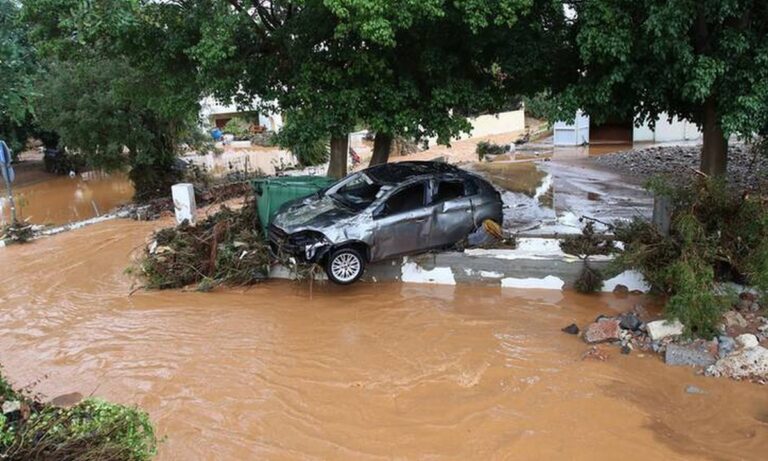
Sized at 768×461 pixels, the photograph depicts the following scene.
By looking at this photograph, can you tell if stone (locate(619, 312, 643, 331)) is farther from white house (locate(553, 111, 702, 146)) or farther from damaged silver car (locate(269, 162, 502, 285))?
white house (locate(553, 111, 702, 146))

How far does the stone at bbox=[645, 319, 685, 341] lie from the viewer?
7199 millimetres

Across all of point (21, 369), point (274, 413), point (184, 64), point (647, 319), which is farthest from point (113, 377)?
point (184, 64)

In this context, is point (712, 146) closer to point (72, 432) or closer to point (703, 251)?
point (703, 251)

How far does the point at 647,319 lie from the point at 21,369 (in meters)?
8.25

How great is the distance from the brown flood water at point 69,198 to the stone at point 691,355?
18427mm

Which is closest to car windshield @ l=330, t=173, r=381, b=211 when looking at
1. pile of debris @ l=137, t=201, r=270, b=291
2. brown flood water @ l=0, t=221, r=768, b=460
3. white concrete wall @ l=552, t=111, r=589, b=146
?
brown flood water @ l=0, t=221, r=768, b=460

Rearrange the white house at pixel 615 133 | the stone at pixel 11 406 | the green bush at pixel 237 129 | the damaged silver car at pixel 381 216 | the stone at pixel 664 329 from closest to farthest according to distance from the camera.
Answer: the stone at pixel 11 406 < the stone at pixel 664 329 < the damaged silver car at pixel 381 216 < the white house at pixel 615 133 < the green bush at pixel 237 129

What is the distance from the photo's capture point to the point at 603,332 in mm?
7488

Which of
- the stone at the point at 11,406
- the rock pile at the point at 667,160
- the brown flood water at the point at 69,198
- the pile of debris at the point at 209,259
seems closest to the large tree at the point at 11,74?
the stone at the point at 11,406

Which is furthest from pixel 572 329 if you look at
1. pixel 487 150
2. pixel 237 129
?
pixel 237 129

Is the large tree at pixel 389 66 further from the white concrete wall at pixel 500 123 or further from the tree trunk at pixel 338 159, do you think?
the white concrete wall at pixel 500 123

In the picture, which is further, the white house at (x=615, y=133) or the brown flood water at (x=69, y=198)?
the white house at (x=615, y=133)

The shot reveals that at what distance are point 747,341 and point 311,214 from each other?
6161 millimetres

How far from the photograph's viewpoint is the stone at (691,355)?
676 cm
